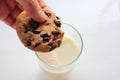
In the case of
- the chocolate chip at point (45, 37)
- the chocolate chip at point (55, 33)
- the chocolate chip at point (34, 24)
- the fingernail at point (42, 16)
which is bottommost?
the chocolate chip at point (45, 37)

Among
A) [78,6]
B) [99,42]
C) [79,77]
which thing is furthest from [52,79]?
[78,6]

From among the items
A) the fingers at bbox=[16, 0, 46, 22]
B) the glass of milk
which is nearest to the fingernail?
the fingers at bbox=[16, 0, 46, 22]

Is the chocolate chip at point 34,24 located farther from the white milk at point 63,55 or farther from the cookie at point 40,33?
the white milk at point 63,55

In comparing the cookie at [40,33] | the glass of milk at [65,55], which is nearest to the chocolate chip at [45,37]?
the cookie at [40,33]

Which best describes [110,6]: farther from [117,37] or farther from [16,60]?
[16,60]

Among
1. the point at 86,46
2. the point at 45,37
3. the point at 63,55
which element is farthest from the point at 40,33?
the point at 86,46

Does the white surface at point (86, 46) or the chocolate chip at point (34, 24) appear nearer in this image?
the chocolate chip at point (34, 24)
